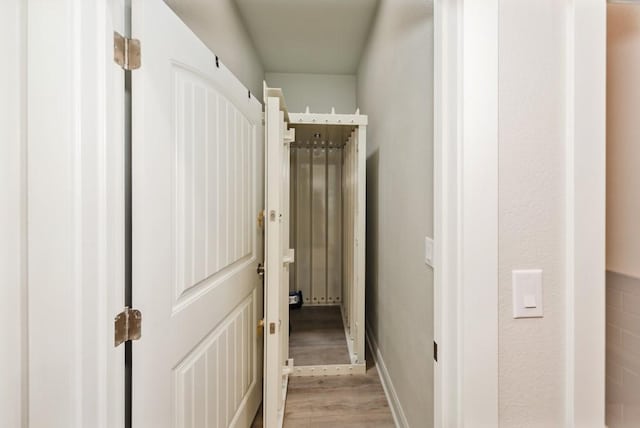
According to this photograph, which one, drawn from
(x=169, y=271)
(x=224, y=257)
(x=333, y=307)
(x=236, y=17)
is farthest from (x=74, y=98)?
(x=333, y=307)

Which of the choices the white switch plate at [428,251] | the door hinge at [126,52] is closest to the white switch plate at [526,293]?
the white switch plate at [428,251]

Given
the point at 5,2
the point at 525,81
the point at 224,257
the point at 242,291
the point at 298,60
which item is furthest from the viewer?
the point at 298,60

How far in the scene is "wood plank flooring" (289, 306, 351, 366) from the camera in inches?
86.1

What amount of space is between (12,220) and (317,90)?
124 inches

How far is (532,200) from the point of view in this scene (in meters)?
0.69

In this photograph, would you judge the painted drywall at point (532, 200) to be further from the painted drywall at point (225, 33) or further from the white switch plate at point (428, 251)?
the painted drywall at point (225, 33)

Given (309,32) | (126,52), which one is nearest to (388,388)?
A: (126,52)

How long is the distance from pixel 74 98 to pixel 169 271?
19.7 inches

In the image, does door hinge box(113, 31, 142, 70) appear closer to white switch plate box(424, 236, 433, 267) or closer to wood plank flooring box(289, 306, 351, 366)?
white switch plate box(424, 236, 433, 267)

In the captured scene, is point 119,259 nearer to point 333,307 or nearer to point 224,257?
point 224,257

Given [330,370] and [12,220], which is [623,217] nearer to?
[12,220]

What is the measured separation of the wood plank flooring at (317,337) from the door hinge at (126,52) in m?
2.08

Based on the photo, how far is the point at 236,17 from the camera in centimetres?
211

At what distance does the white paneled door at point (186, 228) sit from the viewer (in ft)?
2.52
